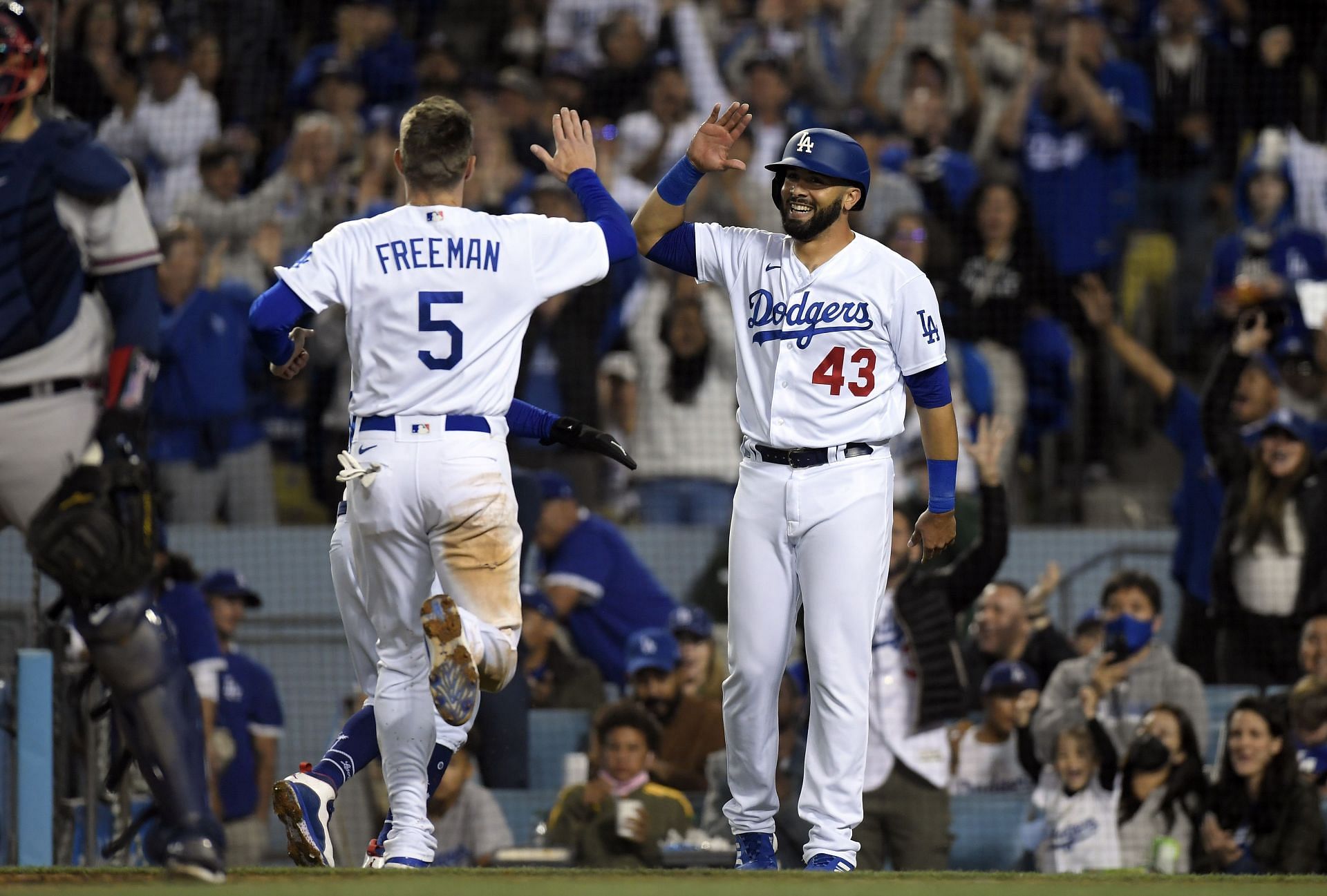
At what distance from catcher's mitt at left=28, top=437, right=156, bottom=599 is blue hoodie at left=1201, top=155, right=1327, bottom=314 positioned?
7.23 meters

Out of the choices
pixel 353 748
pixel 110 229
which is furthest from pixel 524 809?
pixel 110 229

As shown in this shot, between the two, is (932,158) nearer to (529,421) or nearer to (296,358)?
(529,421)

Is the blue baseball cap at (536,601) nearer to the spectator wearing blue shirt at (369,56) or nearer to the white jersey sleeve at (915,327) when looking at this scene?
the white jersey sleeve at (915,327)

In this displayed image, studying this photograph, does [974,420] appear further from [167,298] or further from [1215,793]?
[167,298]

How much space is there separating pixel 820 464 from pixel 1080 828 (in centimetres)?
323

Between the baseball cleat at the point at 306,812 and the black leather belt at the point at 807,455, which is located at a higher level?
the black leather belt at the point at 807,455

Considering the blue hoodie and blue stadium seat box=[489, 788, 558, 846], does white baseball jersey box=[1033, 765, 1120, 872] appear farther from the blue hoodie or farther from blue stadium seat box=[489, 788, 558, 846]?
the blue hoodie

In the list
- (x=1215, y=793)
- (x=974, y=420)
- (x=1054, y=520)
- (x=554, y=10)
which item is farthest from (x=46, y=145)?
(x=554, y=10)

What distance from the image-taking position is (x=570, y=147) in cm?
517

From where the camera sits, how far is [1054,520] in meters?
10.3

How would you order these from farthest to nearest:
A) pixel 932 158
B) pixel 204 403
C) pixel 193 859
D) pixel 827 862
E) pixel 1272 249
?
pixel 932 158, pixel 1272 249, pixel 204 403, pixel 827 862, pixel 193 859

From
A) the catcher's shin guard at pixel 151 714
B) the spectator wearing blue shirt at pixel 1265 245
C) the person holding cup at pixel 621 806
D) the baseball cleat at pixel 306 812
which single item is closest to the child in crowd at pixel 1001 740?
the person holding cup at pixel 621 806

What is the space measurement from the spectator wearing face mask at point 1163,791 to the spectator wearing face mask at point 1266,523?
1.25 m

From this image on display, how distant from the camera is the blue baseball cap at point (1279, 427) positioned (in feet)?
28.4
